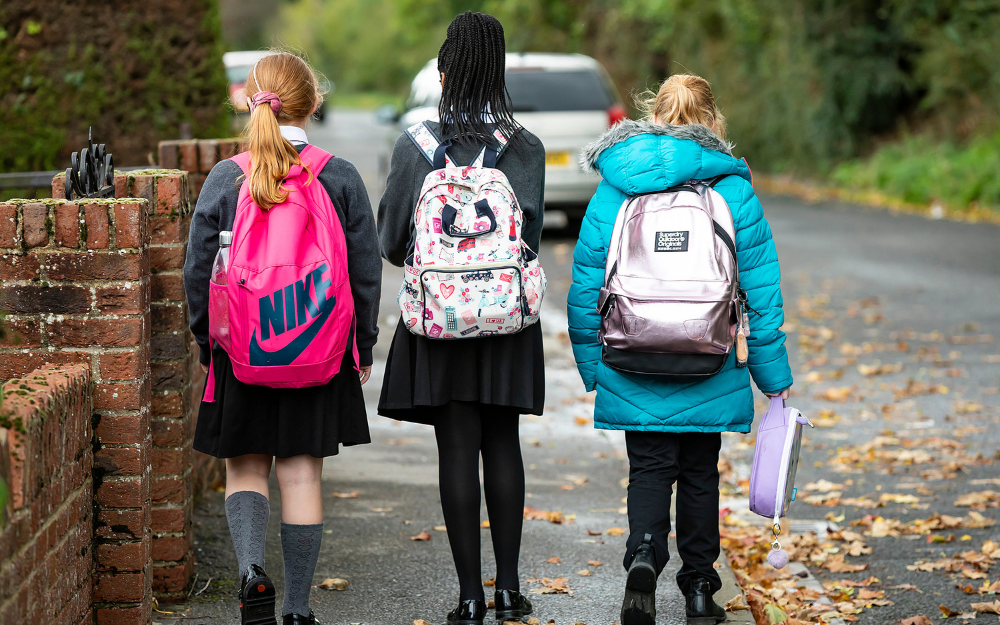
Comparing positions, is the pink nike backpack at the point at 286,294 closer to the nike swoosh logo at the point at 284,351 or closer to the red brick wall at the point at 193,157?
the nike swoosh logo at the point at 284,351

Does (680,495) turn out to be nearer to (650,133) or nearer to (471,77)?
(650,133)

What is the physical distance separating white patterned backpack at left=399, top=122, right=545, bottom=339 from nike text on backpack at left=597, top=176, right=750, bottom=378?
0.31 metres

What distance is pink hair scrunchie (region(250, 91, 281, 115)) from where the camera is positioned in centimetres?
338

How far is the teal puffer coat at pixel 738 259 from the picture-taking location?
3.63 metres

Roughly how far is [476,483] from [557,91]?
9.71 metres

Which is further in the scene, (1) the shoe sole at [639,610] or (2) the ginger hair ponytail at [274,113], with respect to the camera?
(1) the shoe sole at [639,610]

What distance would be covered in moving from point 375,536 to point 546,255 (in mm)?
8134

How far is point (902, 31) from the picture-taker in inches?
829

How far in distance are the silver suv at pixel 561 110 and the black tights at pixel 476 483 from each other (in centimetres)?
883

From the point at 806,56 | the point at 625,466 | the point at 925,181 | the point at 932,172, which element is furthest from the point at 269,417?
the point at 806,56

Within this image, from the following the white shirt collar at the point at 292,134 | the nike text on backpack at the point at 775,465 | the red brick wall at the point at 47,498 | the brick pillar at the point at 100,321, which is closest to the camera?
the red brick wall at the point at 47,498

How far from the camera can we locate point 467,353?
3.56 metres

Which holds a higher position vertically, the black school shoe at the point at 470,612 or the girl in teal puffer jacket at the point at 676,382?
the girl in teal puffer jacket at the point at 676,382

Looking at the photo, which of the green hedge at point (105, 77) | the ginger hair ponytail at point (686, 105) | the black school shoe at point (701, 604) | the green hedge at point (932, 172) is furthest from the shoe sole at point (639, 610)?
the green hedge at point (932, 172)
